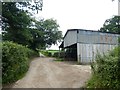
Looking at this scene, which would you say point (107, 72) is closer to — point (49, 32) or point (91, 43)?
point (91, 43)

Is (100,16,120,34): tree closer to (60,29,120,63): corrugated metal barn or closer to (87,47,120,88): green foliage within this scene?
(60,29,120,63): corrugated metal barn

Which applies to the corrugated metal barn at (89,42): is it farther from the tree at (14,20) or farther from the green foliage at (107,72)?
the green foliage at (107,72)

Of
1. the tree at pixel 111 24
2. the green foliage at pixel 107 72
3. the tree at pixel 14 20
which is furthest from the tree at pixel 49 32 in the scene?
the green foliage at pixel 107 72

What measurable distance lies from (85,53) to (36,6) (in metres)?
7.64

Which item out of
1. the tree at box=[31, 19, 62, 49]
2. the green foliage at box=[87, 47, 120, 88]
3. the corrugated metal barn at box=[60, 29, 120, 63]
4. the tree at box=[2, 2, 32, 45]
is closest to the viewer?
the green foliage at box=[87, 47, 120, 88]

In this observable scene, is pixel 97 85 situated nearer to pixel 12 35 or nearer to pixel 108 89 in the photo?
pixel 108 89

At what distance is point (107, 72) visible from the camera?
283 inches

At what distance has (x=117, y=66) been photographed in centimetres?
686

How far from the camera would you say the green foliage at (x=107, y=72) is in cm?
689

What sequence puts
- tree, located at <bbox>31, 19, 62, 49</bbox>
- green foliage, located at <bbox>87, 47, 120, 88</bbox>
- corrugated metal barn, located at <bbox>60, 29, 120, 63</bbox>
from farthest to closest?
tree, located at <bbox>31, 19, 62, 49</bbox> < corrugated metal barn, located at <bbox>60, 29, 120, 63</bbox> < green foliage, located at <bbox>87, 47, 120, 88</bbox>

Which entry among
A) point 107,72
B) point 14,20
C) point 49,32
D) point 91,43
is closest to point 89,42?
point 91,43

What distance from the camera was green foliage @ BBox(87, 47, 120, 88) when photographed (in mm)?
6895

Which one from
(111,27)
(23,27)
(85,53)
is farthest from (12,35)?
(111,27)

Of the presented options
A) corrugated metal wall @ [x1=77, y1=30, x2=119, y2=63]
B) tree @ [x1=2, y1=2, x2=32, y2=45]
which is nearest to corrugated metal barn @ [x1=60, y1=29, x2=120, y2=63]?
corrugated metal wall @ [x1=77, y1=30, x2=119, y2=63]
